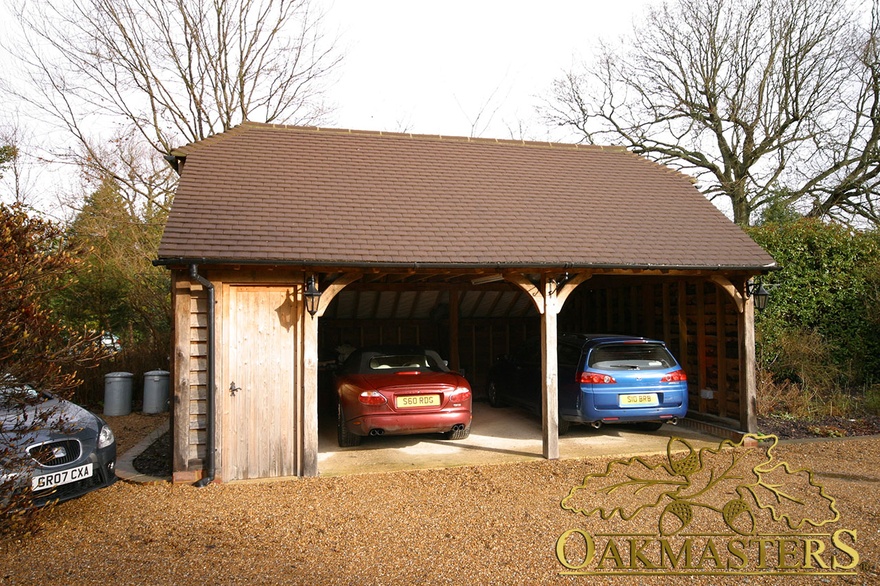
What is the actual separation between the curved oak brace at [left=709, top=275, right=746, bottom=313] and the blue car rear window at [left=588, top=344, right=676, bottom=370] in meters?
1.16

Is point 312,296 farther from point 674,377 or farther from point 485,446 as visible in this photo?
point 674,377

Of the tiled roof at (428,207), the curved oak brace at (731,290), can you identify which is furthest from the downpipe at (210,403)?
the curved oak brace at (731,290)

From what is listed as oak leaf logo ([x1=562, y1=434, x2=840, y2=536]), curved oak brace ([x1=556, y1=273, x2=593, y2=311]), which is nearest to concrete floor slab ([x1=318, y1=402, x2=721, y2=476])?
oak leaf logo ([x1=562, y1=434, x2=840, y2=536])

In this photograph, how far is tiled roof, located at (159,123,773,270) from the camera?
6.94m

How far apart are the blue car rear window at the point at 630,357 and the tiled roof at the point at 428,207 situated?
1.22 metres

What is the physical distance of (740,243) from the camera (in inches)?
337

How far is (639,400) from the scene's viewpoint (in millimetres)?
7734

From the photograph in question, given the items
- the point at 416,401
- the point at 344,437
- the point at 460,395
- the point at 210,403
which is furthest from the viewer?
the point at 344,437

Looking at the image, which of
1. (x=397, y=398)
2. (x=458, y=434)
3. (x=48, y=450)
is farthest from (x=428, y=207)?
(x=48, y=450)

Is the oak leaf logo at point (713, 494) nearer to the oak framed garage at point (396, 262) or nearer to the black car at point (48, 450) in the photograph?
the oak framed garage at point (396, 262)

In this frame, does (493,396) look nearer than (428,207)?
No

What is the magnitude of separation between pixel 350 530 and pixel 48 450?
8.47 ft

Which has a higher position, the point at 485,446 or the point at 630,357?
the point at 630,357

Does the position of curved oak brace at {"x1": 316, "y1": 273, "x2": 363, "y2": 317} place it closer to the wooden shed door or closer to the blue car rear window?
the wooden shed door
